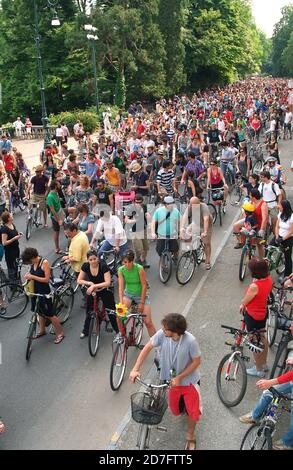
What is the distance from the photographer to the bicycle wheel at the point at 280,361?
6246 mm

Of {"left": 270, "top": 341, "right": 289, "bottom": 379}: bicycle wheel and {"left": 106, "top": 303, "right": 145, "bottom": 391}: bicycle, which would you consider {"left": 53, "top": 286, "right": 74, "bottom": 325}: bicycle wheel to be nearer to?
{"left": 106, "top": 303, "right": 145, "bottom": 391}: bicycle

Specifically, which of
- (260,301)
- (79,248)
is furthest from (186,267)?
(260,301)

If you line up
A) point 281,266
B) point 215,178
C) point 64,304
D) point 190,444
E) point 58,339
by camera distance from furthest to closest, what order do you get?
point 215,178 < point 281,266 < point 64,304 < point 58,339 < point 190,444

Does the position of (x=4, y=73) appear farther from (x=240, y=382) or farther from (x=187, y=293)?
(x=240, y=382)

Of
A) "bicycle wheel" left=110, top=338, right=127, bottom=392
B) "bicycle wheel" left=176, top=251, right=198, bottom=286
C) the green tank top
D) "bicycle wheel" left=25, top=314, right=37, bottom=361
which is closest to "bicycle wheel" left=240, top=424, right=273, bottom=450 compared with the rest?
"bicycle wheel" left=110, top=338, right=127, bottom=392

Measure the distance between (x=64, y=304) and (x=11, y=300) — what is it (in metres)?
1.20

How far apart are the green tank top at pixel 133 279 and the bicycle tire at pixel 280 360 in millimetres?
2020

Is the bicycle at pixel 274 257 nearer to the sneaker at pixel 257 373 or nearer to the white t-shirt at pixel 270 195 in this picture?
the white t-shirt at pixel 270 195

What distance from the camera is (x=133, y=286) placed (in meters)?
6.99

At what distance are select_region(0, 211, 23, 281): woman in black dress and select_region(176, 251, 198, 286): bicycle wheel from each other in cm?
308

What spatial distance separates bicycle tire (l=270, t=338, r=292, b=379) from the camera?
20.5ft

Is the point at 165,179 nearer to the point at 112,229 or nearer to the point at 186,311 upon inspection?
the point at 112,229

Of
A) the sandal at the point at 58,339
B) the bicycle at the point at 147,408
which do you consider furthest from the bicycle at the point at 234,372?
the sandal at the point at 58,339
